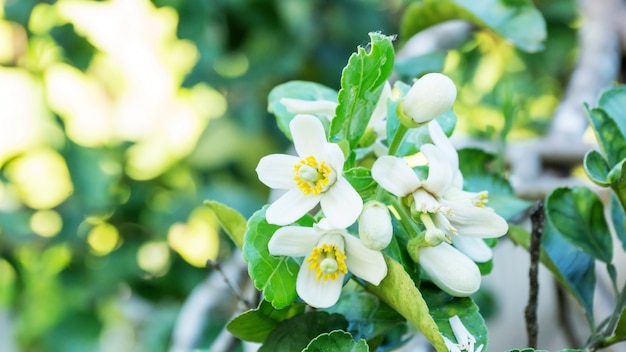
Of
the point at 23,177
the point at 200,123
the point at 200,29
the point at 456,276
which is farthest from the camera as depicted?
the point at 200,123

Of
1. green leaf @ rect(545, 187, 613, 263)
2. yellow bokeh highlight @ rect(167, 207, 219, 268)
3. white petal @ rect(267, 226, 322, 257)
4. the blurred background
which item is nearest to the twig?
green leaf @ rect(545, 187, 613, 263)

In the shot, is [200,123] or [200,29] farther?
[200,123]

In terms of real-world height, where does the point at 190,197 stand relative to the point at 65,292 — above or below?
above

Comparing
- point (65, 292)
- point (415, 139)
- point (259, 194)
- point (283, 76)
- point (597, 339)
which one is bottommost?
point (65, 292)

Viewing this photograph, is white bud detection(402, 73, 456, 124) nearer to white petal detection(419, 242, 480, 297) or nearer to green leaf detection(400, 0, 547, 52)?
white petal detection(419, 242, 480, 297)

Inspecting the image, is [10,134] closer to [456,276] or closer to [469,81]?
[469,81]

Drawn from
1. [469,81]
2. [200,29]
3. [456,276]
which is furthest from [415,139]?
[469,81]

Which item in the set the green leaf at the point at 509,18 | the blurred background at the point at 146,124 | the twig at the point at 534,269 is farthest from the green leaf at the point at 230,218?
the blurred background at the point at 146,124
